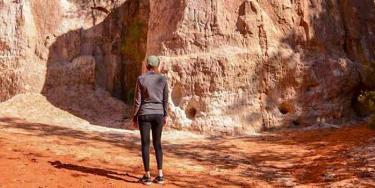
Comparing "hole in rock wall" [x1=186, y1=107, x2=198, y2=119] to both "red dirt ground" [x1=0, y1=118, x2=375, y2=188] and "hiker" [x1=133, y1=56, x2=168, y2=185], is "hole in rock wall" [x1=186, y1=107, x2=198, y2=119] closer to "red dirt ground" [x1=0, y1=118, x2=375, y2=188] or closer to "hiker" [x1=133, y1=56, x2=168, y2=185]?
"red dirt ground" [x1=0, y1=118, x2=375, y2=188]

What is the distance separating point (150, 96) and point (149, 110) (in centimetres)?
18

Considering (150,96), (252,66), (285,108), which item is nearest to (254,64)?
(252,66)

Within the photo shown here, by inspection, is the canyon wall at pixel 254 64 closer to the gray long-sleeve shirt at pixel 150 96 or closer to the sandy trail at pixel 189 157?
the sandy trail at pixel 189 157

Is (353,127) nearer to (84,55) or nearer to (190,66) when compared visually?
(190,66)

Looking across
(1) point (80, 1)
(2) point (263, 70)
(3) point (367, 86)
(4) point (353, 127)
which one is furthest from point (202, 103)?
(1) point (80, 1)

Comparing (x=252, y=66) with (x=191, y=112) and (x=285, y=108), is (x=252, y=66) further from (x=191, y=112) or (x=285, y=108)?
(x=191, y=112)

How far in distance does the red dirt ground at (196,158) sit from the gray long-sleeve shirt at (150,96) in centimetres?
99

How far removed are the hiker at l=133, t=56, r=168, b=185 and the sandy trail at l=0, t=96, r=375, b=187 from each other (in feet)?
1.65

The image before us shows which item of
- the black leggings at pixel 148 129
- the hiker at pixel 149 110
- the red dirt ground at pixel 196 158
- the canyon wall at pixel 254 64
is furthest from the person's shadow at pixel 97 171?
the canyon wall at pixel 254 64

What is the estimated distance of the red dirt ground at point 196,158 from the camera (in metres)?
6.46

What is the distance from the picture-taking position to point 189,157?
329 inches

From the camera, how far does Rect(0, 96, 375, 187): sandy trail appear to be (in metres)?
6.48

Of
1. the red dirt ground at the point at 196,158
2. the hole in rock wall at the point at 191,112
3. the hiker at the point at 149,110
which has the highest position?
the hiker at the point at 149,110

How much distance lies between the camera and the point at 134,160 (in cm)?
782
